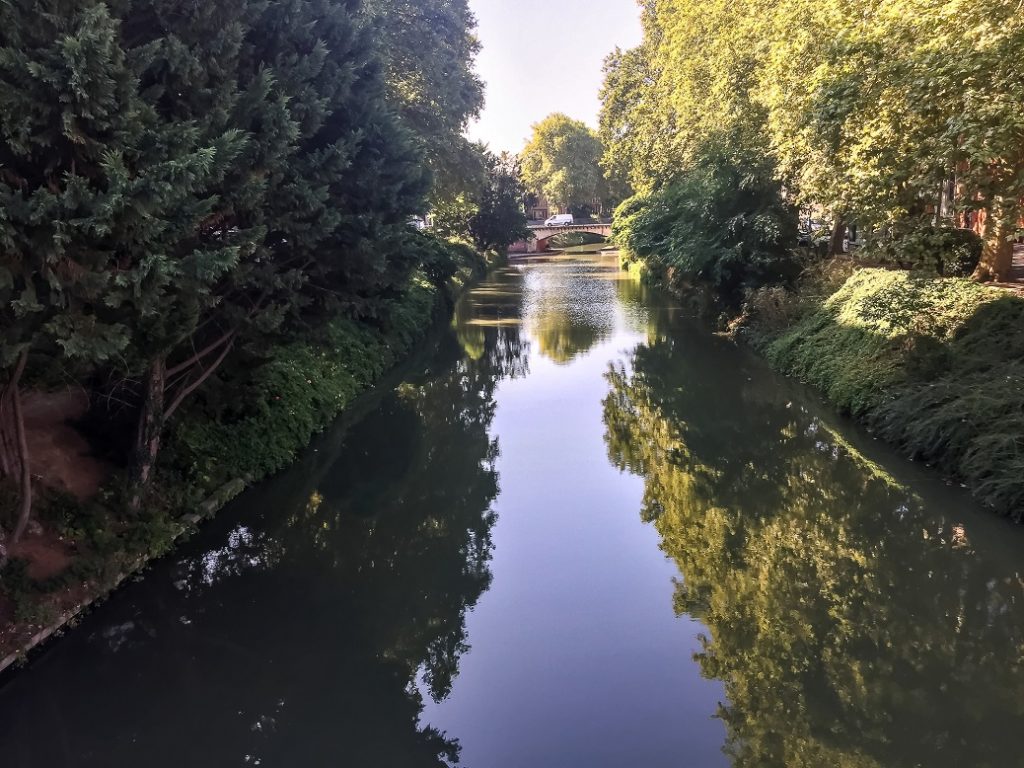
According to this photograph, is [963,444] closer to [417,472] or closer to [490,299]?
[417,472]

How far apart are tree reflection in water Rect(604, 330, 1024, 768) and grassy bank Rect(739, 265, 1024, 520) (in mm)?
671

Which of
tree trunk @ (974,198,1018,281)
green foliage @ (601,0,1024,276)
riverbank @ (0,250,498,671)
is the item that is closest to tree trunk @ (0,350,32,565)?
riverbank @ (0,250,498,671)

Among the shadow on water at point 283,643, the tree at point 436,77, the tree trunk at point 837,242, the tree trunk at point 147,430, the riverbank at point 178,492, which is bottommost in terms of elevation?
the shadow on water at point 283,643

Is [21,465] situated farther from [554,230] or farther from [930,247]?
[554,230]

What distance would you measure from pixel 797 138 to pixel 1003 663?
11841mm

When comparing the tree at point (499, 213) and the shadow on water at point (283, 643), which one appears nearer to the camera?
the shadow on water at point (283, 643)

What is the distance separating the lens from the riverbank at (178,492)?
6.93 metres

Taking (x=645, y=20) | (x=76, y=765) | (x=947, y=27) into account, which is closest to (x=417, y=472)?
(x=76, y=765)

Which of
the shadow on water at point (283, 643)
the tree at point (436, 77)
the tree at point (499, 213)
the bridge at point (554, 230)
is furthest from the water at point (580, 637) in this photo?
the bridge at point (554, 230)

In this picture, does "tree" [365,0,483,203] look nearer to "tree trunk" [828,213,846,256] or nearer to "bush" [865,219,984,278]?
"tree trunk" [828,213,846,256]

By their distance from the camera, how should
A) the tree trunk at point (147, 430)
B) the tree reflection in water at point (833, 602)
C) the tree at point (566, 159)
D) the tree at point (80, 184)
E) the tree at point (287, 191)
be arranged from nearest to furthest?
the tree at point (80, 184)
the tree reflection in water at point (833, 602)
the tree at point (287, 191)
the tree trunk at point (147, 430)
the tree at point (566, 159)

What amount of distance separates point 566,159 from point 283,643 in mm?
75458

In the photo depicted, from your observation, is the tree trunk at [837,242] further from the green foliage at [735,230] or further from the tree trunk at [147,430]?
the tree trunk at [147,430]

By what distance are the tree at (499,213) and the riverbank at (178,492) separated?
109ft
